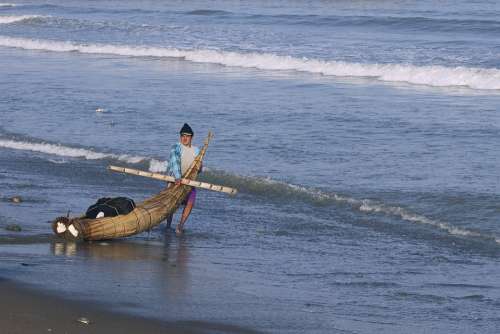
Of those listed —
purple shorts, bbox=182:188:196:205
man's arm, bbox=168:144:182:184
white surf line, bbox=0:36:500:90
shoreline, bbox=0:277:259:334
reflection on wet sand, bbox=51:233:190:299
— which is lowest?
shoreline, bbox=0:277:259:334

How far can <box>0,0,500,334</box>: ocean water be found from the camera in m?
8.43

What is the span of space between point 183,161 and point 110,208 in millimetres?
1164

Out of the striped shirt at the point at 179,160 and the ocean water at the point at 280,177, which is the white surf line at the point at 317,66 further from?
the striped shirt at the point at 179,160

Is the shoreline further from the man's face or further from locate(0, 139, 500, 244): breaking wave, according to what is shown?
locate(0, 139, 500, 244): breaking wave

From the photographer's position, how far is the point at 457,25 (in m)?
35.4

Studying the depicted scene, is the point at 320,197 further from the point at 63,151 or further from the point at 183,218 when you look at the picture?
the point at 63,151

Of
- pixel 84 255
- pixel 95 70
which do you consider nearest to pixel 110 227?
pixel 84 255

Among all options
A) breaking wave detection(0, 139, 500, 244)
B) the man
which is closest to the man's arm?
the man

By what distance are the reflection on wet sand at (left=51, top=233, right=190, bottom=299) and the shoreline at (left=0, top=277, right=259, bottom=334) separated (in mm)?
804

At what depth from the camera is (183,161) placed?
11.2 metres

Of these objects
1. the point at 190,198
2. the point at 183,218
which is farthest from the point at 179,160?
the point at 183,218

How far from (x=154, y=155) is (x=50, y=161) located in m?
1.54

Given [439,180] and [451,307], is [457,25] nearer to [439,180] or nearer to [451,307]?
[439,180]

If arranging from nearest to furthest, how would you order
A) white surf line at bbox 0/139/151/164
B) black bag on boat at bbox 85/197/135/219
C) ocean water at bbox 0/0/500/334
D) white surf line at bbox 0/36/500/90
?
ocean water at bbox 0/0/500/334 < black bag on boat at bbox 85/197/135/219 < white surf line at bbox 0/139/151/164 < white surf line at bbox 0/36/500/90
